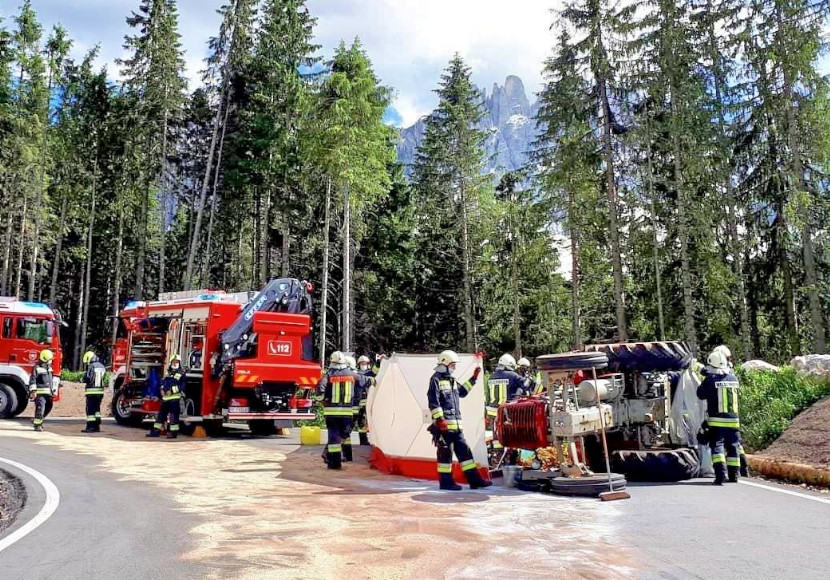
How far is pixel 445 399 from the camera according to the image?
9.41 m

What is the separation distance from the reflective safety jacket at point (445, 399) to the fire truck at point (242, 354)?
6.82 meters

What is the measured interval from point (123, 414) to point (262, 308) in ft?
20.9

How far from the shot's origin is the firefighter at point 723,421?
9.46 metres

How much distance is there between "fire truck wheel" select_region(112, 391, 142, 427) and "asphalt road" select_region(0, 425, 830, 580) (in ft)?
32.2

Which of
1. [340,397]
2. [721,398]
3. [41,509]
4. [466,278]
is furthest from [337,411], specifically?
[466,278]

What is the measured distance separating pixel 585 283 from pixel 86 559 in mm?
32182

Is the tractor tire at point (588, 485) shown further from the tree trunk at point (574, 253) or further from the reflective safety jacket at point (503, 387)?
the tree trunk at point (574, 253)

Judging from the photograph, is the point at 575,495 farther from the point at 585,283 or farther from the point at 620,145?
the point at 585,283

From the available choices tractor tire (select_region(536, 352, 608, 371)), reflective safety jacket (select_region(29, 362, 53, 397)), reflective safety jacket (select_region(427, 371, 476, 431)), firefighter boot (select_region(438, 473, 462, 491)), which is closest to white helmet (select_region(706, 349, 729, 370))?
tractor tire (select_region(536, 352, 608, 371))

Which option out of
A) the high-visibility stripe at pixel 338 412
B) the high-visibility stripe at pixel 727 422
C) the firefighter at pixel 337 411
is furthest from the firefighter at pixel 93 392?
the high-visibility stripe at pixel 727 422

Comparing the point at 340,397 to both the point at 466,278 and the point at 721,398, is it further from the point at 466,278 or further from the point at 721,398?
the point at 466,278

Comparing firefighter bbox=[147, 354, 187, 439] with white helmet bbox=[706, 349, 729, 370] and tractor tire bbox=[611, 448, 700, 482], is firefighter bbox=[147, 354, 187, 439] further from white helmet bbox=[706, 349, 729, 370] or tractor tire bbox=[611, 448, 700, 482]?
white helmet bbox=[706, 349, 729, 370]

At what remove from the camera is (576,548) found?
585 cm

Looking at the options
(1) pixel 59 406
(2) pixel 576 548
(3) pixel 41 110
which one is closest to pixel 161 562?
(2) pixel 576 548
